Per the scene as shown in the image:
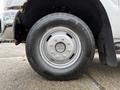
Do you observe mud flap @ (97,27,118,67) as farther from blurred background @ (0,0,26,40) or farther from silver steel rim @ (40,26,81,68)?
blurred background @ (0,0,26,40)

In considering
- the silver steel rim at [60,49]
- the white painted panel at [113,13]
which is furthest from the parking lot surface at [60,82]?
the white painted panel at [113,13]

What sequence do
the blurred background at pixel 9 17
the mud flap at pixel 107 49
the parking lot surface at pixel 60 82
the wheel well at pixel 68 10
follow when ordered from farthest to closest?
the blurred background at pixel 9 17 < the wheel well at pixel 68 10 < the mud flap at pixel 107 49 < the parking lot surface at pixel 60 82

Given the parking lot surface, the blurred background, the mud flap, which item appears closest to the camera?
the parking lot surface

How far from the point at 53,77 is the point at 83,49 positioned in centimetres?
56

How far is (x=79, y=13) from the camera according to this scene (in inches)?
199

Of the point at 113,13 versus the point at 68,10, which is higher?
the point at 68,10

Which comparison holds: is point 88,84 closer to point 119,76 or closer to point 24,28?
point 119,76

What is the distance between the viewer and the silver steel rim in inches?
184

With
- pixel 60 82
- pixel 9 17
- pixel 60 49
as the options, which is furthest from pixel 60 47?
pixel 9 17

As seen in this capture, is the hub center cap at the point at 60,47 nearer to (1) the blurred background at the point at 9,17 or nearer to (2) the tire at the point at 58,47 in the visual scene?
(2) the tire at the point at 58,47

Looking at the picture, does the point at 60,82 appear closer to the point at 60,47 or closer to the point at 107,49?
the point at 60,47

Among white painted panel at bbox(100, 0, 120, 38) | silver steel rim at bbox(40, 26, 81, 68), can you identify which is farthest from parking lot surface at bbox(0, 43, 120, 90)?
white painted panel at bbox(100, 0, 120, 38)

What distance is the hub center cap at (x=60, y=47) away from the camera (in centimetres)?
467

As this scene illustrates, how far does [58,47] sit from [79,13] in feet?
2.26
